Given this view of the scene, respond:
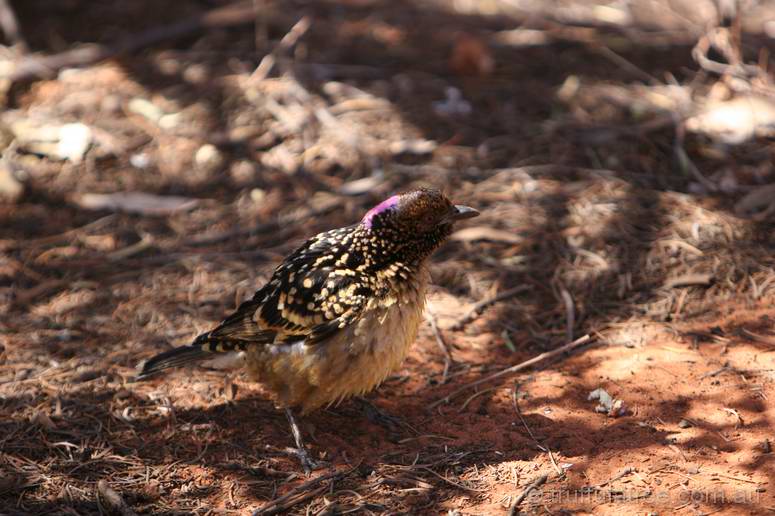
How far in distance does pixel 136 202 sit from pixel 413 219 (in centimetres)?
333

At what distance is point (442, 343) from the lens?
17.3ft

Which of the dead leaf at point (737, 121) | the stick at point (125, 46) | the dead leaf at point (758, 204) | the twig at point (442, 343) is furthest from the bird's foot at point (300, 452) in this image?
the stick at point (125, 46)

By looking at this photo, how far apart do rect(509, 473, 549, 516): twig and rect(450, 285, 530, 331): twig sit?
169 cm

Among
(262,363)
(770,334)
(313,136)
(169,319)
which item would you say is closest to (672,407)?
(770,334)

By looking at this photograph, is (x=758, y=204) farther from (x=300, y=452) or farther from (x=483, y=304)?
(x=300, y=452)

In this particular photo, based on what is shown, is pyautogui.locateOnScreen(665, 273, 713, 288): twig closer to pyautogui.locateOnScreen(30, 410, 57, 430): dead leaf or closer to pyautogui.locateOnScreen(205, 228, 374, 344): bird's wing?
pyautogui.locateOnScreen(205, 228, 374, 344): bird's wing

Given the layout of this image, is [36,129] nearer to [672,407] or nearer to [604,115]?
[604,115]

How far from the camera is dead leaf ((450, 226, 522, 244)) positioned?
239 inches

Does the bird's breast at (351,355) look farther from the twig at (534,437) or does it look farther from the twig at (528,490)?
the twig at (528,490)

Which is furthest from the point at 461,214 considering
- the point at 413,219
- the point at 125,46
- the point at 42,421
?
the point at 125,46

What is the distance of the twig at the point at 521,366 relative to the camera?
186 inches

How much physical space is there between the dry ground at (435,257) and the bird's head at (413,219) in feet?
3.17

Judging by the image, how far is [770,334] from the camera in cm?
479

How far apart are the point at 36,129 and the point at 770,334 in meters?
6.39
